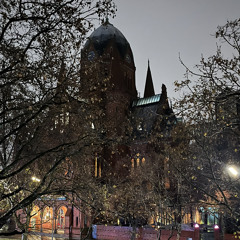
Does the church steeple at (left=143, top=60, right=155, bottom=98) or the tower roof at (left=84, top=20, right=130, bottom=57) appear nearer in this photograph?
the tower roof at (left=84, top=20, right=130, bottom=57)

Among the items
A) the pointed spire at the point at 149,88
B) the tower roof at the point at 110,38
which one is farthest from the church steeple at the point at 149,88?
the tower roof at the point at 110,38

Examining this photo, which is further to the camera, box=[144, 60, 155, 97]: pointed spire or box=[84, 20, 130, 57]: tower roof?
box=[144, 60, 155, 97]: pointed spire

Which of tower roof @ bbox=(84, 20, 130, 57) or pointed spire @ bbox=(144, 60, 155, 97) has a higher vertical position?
tower roof @ bbox=(84, 20, 130, 57)

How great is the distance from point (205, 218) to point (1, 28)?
45.1m

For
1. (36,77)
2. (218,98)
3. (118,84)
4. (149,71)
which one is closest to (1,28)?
(36,77)

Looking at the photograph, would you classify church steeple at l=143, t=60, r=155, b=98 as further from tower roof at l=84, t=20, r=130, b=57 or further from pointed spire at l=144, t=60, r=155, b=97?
tower roof at l=84, t=20, r=130, b=57

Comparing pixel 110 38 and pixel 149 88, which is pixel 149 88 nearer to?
pixel 149 88

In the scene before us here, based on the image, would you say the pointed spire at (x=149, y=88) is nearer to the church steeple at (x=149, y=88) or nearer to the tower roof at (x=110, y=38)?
the church steeple at (x=149, y=88)

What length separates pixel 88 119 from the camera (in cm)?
1138

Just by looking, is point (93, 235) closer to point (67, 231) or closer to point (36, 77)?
point (67, 231)

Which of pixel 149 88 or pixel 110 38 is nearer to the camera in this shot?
pixel 110 38

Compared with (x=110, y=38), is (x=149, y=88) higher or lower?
lower

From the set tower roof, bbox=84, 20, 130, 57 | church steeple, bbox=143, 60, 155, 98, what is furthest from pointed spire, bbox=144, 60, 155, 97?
tower roof, bbox=84, 20, 130, 57

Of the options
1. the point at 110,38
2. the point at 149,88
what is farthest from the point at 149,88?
the point at 110,38
